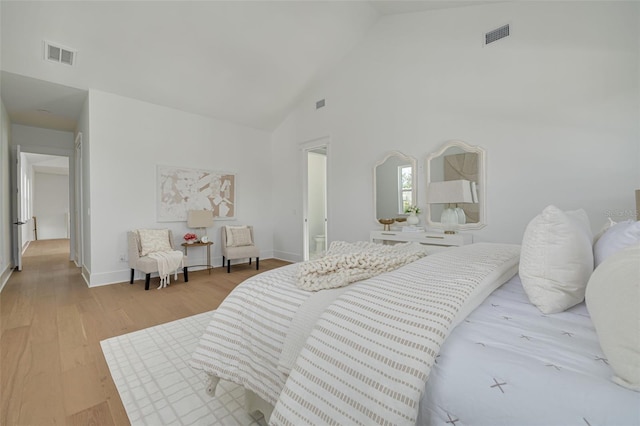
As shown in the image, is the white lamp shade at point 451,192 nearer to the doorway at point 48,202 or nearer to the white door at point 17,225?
the white door at point 17,225

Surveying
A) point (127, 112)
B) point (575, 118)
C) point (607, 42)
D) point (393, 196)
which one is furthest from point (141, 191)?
point (607, 42)

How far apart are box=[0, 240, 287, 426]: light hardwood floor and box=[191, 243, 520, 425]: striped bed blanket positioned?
2.68 ft

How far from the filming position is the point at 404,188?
4117 mm

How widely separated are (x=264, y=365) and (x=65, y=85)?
15.3 feet

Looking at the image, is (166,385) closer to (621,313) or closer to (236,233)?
(621,313)

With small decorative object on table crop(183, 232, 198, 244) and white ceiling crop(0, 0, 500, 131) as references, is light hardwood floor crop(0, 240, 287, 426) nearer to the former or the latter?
small decorative object on table crop(183, 232, 198, 244)

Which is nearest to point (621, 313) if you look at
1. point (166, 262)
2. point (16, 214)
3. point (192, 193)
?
point (166, 262)

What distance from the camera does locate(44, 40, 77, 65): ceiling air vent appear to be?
125 inches

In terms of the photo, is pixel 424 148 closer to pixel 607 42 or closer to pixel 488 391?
pixel 607 42

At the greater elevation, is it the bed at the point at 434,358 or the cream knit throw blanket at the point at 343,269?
the cream knit throw blanket at the point at 343,269

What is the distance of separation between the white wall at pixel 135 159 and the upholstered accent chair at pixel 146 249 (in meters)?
0.31

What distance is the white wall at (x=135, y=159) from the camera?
397 cm

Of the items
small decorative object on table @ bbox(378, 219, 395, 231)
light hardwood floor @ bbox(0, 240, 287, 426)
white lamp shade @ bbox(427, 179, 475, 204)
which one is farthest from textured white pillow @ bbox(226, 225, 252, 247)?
white lamp shade @ bbox(427, 179, 475, 204)

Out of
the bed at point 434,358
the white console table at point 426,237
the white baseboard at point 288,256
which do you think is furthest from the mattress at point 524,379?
the white baseboard at point 288,256
